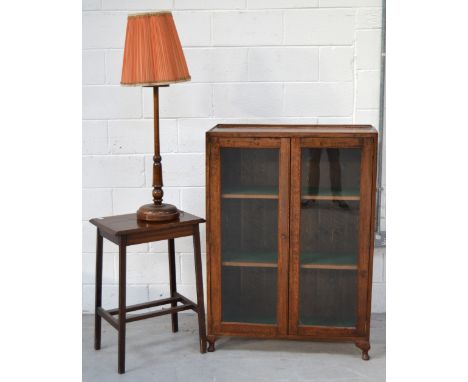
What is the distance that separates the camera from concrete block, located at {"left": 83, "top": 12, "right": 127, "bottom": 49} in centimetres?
373

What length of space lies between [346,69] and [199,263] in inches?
54.5

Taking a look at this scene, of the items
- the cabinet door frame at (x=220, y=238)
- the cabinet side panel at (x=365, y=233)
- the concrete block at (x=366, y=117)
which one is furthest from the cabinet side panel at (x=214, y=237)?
the concrete block at (x=366, y=117)

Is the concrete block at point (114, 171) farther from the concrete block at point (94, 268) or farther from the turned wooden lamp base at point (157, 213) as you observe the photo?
the turned wooden lamp base at point (157, 213)

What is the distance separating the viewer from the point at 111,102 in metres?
3.81

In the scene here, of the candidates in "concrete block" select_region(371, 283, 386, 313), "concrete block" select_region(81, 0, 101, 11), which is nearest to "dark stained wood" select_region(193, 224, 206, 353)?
"concrete block" select_region(371, 283, 386, 313)

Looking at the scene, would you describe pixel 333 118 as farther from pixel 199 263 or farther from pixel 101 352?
pixel 101 352

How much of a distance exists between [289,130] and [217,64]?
0.70 metres

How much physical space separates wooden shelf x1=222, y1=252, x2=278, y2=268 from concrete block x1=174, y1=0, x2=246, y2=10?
4.58 ft

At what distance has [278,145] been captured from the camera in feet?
10.6

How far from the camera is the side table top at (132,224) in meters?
3.12

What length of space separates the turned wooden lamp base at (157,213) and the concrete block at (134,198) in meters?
0.56

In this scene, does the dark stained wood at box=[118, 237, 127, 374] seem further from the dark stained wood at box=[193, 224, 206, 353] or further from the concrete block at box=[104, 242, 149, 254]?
the concrete block at box=[104, 242, 149, 254]

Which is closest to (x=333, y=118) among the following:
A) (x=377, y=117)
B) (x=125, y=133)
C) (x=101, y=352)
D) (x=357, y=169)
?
(x=377, y=117)

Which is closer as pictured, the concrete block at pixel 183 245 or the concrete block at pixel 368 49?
the concrete block at pixel 368 49
